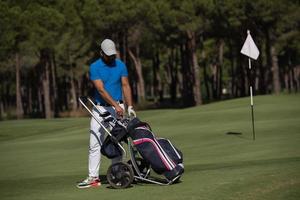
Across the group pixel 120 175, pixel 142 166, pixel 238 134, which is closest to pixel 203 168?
pixel 142 166

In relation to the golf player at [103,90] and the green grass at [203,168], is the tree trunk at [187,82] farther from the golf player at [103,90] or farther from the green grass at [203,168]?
the golf player at [103,90]

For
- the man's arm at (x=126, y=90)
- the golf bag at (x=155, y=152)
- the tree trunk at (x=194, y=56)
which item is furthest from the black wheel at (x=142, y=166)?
the tree trunk at (x=194, y=56)

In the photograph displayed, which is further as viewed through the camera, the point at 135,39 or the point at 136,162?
the point at 135,39

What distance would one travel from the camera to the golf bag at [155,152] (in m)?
10.5

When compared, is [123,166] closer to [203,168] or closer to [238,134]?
[203,168]

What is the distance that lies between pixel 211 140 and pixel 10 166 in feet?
19.8

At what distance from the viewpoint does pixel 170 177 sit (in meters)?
10.5

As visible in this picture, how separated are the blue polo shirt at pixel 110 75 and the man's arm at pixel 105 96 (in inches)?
4.1

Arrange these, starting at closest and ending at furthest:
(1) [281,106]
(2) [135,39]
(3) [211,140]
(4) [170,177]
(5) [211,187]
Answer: (5) [211,187] < (4) [170,177] < (3) [211,140] < (1) [281,106] < (2) [135,39]

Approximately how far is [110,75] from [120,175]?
5.64 ft

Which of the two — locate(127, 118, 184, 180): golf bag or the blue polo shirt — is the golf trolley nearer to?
locate(127, 118, 184, 180): golf bag

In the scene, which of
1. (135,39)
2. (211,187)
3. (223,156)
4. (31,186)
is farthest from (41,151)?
(135,39)

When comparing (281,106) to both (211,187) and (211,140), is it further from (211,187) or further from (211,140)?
(211,187)

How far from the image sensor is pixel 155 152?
34.8 ft
